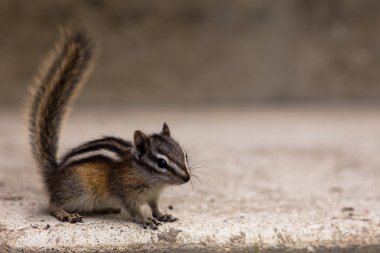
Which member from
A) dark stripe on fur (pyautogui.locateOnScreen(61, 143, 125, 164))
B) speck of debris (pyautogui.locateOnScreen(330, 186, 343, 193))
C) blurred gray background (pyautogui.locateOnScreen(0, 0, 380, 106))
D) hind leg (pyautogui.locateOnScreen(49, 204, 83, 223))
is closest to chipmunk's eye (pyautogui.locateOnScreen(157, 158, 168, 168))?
dark stripe on fur (pyautogui.locateOnScreen(61, 143, 125, 164))

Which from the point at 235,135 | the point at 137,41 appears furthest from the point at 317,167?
the point at 137,41

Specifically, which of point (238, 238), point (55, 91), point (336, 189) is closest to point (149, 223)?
point (238, 238)

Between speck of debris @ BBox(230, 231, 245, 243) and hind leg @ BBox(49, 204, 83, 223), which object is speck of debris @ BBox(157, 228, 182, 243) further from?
hind leg @ BBox(49, 204, 83, 223)

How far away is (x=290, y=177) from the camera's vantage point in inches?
149

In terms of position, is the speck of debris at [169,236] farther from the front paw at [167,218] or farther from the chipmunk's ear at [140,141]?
the chipmunk's ear at [140,141]

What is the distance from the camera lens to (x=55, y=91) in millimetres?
3262

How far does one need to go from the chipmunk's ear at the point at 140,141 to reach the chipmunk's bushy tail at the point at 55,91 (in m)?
0.46

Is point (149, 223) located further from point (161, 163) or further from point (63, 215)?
point (63, 215)

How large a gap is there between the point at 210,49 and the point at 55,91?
2462mm

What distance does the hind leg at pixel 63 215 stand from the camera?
2.81 meters

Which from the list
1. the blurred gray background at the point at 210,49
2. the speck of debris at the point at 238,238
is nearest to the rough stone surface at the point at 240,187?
the speck of debris at the point at 238,238

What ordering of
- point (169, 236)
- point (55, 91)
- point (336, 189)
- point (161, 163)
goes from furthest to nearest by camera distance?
point (336, 189) → point (55, 91) → point (161, 163) → point (169, 236)

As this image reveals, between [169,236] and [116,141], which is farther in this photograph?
[116,141]

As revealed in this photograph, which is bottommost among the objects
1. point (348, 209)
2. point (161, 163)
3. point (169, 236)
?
point (169, 236)
